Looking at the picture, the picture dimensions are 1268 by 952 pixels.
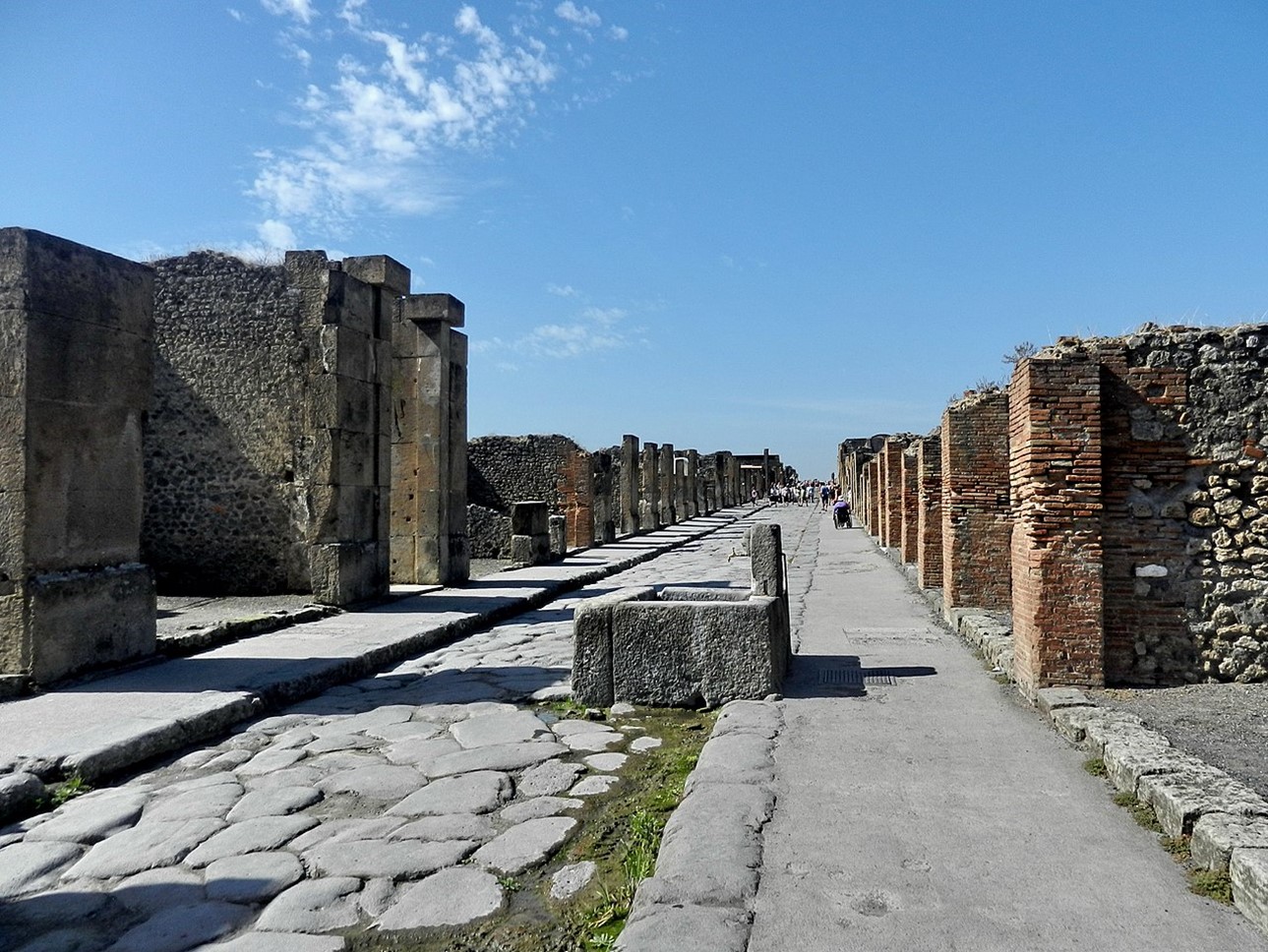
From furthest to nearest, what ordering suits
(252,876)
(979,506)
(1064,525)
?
(979,506) → (1064,525) → (252,876)

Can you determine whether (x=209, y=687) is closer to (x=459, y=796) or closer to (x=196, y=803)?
(x=196, y=803)

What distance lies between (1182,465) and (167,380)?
1204 centimetres

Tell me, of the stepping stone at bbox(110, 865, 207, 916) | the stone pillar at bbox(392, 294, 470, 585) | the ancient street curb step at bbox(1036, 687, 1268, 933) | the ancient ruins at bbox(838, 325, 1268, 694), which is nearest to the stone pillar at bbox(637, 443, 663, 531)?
the stone pillar at bbox(392, 294, 470, 585)

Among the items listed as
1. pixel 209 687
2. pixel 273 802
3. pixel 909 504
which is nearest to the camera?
pixel 273 802

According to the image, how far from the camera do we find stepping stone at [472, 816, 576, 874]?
11.8 feet

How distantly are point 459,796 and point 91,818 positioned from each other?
5.22 feet

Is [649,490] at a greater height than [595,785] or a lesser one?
greater

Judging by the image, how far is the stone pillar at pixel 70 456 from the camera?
653 centimetres

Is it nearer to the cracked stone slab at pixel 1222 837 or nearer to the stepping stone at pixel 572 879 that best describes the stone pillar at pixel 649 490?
the stepping stone at pixel 572 879

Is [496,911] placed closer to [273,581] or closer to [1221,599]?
[1221,599]

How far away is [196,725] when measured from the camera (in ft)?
18.2

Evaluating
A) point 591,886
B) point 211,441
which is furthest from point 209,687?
point 211,441

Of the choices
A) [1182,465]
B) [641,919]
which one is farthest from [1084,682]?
[641,919]

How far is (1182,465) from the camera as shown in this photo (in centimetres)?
608
